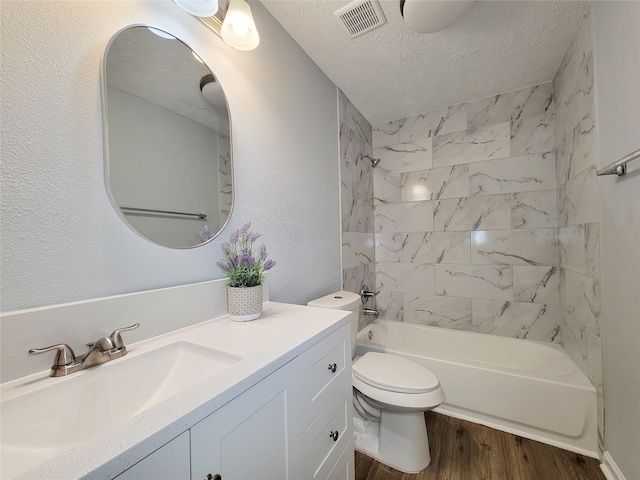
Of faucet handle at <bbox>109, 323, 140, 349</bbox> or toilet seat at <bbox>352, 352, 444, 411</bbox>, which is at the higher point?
faucet handle at <bbox>109, 323, 140, 349</bbox>

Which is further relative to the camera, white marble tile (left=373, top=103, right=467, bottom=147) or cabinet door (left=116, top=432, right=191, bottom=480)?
white marble tile (left=373, top=103, right=467, bottom=147)

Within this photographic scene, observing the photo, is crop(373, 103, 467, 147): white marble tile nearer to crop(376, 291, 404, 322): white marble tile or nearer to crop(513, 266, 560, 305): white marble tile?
crop(513, 266, 560, 305): white marble tile

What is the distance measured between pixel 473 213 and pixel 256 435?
7.58 feet

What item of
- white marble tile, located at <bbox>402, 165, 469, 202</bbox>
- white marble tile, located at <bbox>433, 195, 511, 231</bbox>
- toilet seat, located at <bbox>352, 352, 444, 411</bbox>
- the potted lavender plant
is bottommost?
toilet seat, located at <bbox>352, 352, 444, 411</bbox>

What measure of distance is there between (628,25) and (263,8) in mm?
1620

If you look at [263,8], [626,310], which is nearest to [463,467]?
[626,310]

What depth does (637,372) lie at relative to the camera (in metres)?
1.01

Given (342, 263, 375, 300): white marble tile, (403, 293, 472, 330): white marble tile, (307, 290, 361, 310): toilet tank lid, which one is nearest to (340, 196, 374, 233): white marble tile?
(342, 263, 375, 300): white marble tile

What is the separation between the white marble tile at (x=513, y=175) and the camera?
195cm

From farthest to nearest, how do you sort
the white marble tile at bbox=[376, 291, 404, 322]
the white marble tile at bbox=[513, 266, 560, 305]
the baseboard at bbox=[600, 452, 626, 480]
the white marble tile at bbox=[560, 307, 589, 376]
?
the white marble tile at bbox=[376, 291, 404, 322]
the white marble tile at bbox=[513, 266, 560, 305]
the white marble tile at bbox=[560, 307, 589, 376]
the baseboard at bbox=[600, 452, 626, 480]

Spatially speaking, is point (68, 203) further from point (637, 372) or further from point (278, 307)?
point (637, 372)

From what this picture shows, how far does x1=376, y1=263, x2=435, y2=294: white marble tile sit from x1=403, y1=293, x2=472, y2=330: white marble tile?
0.08 meters

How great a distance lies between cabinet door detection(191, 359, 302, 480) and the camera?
464 mm

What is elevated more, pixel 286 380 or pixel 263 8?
pixel 263 8
